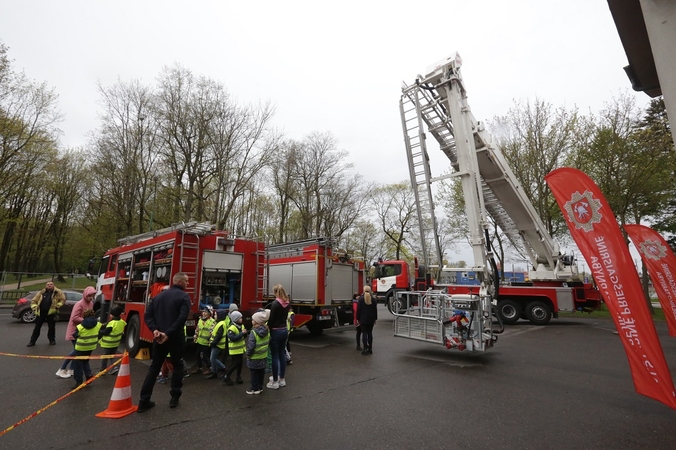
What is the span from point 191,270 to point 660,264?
10427 mm

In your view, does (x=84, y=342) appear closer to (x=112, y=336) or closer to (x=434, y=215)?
(x=112, y=336)

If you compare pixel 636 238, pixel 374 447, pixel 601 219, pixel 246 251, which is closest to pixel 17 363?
pixel 246 251

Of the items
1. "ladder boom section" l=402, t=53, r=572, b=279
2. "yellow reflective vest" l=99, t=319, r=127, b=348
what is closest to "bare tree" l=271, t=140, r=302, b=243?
"ladder boom section" l=402, t=53, r=572, b=279

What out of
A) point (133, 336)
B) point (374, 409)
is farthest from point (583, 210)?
point (133, 336)

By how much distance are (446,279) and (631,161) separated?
42.9 ft

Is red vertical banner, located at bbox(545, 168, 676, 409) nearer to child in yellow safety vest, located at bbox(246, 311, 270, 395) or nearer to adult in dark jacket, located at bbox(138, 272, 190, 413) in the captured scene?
child in yellow safety vest, located at bbox(246, 311, 270, 395)

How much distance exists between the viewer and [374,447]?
12.0 feet

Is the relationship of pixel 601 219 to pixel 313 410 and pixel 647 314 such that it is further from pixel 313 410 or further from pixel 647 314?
pixel 313 410

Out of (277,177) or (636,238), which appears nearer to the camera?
(636,238)

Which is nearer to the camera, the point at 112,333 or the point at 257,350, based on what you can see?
the point at 257,350

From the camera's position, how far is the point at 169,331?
187 inches

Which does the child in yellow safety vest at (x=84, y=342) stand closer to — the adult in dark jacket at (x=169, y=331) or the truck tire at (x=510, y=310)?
the adult in dark jacket at (x=169, y=331)

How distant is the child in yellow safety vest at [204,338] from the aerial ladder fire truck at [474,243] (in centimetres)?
463

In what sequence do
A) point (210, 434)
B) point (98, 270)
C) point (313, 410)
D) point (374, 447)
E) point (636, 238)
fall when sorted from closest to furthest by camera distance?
point (374, 447) → point (210, 434) → point (313, 410) → point (636, 238) → point (98, 270)
